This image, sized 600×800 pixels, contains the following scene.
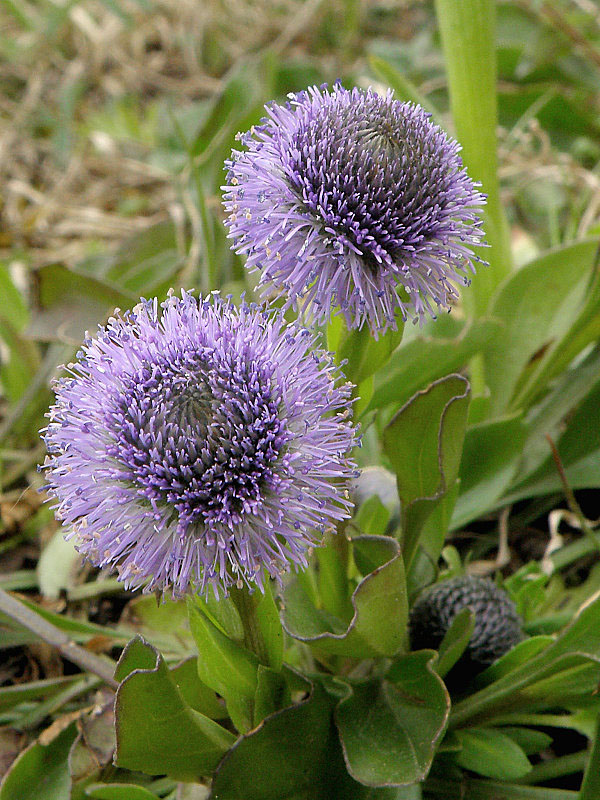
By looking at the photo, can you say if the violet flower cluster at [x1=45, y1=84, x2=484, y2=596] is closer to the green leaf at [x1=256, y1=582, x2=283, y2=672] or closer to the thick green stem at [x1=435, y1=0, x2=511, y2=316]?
the green leaf at [x1=256, y1=582, x2=283, y2=672]

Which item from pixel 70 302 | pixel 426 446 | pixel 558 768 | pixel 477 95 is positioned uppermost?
pixel 477 95

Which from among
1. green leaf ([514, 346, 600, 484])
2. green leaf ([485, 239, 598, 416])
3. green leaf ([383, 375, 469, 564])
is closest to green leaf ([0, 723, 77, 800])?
green leaf ([383, 375, 469, 564])

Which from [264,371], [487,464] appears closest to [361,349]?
[264,371]

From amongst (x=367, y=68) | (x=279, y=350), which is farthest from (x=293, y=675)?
(x=367, y=68)

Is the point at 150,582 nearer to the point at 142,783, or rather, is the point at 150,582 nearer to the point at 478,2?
the point at 142,783

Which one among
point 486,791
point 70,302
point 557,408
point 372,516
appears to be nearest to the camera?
point 486,791

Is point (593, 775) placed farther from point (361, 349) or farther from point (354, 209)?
point (354, 209)

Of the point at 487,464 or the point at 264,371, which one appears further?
the point at 487,464
